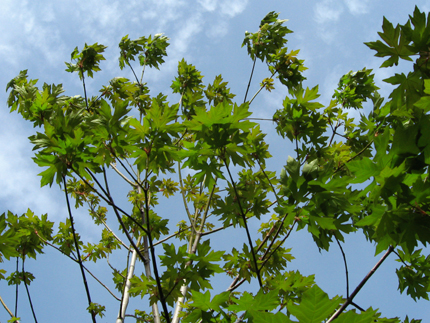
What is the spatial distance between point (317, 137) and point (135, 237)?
4583 mm

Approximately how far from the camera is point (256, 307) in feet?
5.17

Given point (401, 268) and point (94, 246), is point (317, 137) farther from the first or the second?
point (94, 246)

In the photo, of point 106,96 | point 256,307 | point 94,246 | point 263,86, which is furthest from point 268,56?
point 94,246

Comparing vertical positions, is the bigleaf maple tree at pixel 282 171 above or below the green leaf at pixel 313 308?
above

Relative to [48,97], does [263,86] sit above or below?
above

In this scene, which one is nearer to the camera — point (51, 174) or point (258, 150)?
point (51, 174)

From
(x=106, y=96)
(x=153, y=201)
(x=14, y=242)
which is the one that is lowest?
(x=14, y=242)

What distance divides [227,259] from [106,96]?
3.67 m

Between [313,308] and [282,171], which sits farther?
[282,171]

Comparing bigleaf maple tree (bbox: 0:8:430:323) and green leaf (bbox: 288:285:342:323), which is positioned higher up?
bigleaf maple tree (bbox: 0:8:430:323)

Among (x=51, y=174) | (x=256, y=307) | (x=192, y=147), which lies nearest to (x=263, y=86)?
(x=192, y=147)

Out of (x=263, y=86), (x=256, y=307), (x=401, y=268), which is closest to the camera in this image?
(x=256, y=307)

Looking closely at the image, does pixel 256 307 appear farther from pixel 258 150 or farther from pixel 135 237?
pixel 135 237

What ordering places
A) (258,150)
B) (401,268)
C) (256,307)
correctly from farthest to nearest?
(258,150), (401,268), (256,307)
